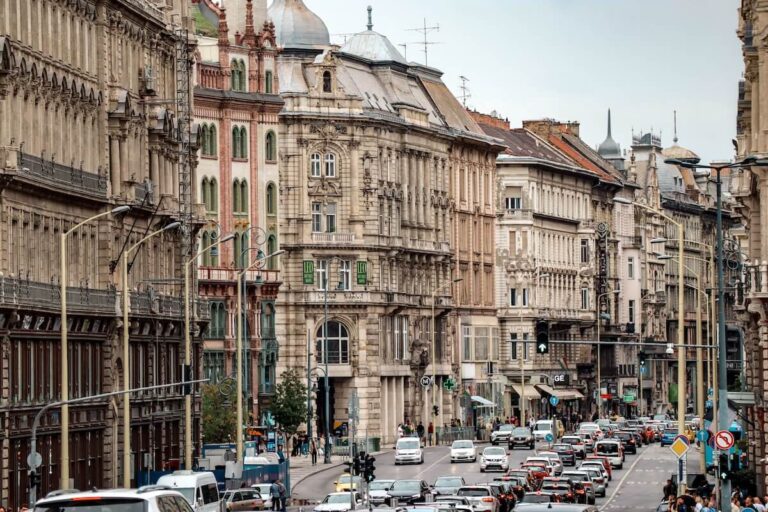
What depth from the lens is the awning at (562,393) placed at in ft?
609

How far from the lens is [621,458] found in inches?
4808

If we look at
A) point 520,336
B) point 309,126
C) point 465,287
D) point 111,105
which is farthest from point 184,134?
point 520,336

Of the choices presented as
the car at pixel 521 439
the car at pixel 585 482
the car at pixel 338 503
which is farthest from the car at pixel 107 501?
the car at pixel 521 439

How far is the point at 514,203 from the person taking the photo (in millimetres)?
186250

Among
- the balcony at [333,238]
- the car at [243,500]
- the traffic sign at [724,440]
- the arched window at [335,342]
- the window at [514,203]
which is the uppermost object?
the window at [514,203]

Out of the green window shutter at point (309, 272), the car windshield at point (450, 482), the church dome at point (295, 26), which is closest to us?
the car windshield at point (450, 482)

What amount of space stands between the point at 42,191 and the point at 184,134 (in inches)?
880

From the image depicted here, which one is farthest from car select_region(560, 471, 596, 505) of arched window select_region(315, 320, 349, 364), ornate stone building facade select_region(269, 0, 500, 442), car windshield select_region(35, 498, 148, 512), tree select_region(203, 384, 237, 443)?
arched window select_region(315, 320, 349, 364)

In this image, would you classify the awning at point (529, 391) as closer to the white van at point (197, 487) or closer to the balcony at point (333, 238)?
the balcony at point (333, 238)

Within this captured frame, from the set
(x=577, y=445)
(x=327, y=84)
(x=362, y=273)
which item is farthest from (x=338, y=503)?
(x=327, y=84)

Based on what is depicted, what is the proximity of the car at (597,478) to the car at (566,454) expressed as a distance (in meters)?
12.6

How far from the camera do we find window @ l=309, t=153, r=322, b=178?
150625mm

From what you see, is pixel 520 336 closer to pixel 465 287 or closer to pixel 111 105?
pixel 465 287

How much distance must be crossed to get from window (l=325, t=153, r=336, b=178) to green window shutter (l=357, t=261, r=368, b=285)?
5.46 m
